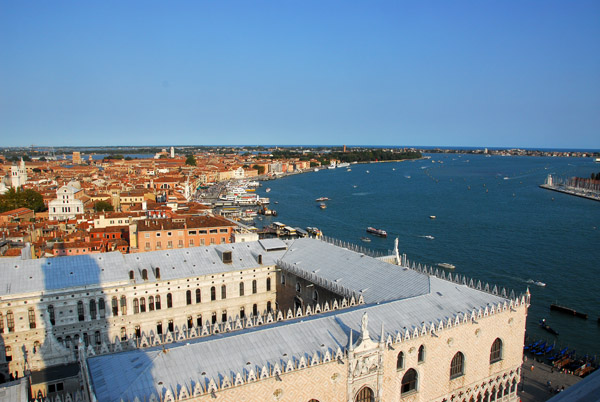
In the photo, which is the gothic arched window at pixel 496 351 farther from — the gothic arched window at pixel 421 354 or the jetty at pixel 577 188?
the jetty at pixel 577 188

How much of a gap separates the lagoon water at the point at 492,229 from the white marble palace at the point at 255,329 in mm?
15870

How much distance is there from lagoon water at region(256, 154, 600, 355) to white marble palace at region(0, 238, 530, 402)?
52.1 feet

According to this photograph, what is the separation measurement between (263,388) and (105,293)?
580 inches

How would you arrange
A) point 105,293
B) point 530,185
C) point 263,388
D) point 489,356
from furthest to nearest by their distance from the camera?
1. point 530,185
2. point 105,293
3. point 489,356
4. point 263,388

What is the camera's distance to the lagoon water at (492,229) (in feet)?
139

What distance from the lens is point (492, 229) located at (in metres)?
72.2

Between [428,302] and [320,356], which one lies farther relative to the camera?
[428,302]

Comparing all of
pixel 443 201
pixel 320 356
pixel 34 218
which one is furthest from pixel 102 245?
pixel 443 201

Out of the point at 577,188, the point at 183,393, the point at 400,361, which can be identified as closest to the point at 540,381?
the point at 400,361

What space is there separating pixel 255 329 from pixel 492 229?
2441 inches

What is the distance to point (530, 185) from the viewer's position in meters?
132

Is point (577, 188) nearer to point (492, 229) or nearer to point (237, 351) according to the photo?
point (492, 229)

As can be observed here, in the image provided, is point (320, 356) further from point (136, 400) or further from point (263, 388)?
point (136, 400)

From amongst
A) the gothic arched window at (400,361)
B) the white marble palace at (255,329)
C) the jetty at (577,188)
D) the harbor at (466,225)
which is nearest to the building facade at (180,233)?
the harbor at (466,225)
